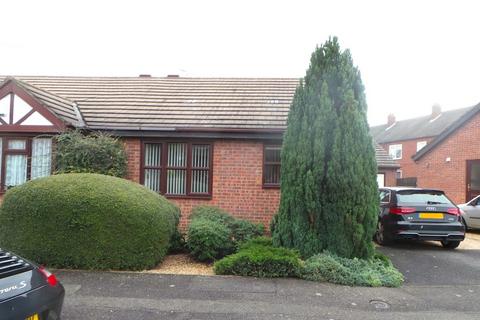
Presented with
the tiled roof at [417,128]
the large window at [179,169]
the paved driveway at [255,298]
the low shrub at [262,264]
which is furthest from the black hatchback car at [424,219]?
the tiled roof at [417,128]

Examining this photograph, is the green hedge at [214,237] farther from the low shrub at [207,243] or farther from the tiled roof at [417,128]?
the tiled roof at [417,128]

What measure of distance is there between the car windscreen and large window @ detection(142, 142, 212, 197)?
480 cm

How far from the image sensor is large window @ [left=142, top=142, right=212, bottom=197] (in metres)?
10.1

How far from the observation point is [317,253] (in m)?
6.71

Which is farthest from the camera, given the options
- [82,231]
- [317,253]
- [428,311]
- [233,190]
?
[233,190]

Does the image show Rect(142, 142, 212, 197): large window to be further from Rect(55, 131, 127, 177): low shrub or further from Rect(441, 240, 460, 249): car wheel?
Rect(441, 240, 460, 249): car wheel

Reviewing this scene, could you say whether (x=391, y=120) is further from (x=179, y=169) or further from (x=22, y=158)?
(x=22, y=158)

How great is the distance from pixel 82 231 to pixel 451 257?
7484mm

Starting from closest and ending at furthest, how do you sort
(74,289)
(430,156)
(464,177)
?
(74,289)
(464,177)
(430,156)

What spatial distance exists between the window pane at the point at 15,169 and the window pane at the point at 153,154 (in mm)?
3146

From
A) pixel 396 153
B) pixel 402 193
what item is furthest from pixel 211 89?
pixel 396 153

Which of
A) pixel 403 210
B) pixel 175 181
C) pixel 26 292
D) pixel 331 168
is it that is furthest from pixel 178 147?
pixel 26 292

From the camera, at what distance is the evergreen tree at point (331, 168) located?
6.57 m

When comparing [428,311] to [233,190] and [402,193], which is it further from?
[233,190]
